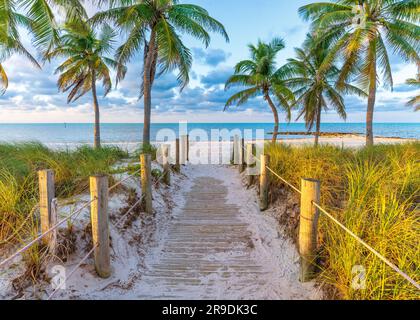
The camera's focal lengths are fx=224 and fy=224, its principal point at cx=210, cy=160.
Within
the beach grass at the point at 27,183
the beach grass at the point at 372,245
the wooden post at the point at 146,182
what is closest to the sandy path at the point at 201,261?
the wooden post at the point at 146,182

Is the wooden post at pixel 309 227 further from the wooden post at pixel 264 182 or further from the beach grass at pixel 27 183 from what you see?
the beach grass at pixel 27 183

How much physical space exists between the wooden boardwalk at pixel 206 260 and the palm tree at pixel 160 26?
5.18m

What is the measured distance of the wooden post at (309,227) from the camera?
270cm

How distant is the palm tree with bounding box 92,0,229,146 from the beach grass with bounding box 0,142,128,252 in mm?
3942

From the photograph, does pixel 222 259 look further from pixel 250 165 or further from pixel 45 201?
pixel 250 165

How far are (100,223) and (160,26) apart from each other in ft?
27.7

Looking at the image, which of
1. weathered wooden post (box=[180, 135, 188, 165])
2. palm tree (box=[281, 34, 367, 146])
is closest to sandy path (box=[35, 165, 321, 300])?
weathered wooden post (box=[180, 135, 188, 165])

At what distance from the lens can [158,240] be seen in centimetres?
407

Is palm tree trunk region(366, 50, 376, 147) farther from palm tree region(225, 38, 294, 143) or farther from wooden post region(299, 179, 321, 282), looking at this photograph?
wooden post region(299, 179, 321, 282)

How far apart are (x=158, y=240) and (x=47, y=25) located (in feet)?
20.4

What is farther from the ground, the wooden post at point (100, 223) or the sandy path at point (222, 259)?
the wooden post at point (100, 223)

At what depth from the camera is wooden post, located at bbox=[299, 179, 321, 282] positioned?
2.70m

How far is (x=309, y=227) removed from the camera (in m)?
2.73
